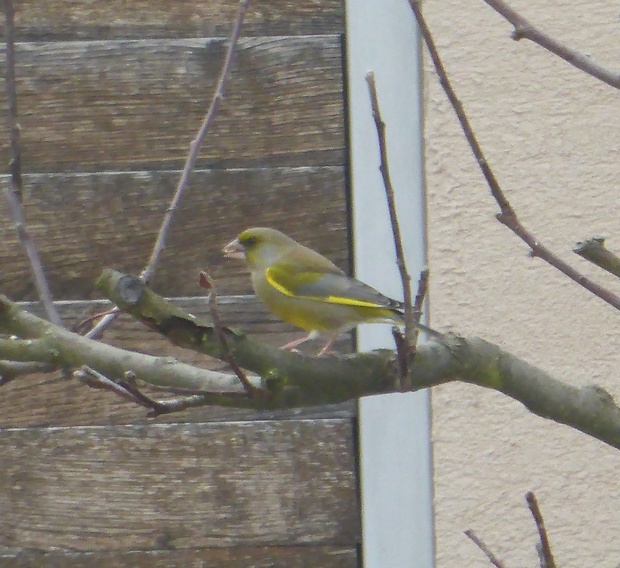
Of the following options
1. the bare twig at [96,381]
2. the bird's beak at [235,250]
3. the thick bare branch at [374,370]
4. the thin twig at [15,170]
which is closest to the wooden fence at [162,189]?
the bird's beak at [235,250]

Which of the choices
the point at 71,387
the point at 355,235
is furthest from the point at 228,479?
the point at 355,235

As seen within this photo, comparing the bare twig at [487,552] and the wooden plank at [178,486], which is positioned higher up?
the bare twig at [487,552]

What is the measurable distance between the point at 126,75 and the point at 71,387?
20.1 inches

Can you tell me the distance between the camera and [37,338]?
0.69 m

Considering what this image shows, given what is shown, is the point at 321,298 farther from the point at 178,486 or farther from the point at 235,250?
the point at 178,486

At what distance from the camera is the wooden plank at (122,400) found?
5.11ft

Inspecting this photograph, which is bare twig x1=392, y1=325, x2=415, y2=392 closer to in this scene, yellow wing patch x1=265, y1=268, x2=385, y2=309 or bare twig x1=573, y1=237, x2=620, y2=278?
bare twig x1=573, y1=237, x2=620, y2=278

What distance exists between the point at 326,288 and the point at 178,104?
1.57 ft

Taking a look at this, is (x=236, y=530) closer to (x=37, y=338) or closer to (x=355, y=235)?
(x=355, y=235)

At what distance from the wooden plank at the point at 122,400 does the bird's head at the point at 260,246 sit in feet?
0.55

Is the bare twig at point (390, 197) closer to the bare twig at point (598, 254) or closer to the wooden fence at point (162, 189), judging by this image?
the bare twig at point (598, 254)

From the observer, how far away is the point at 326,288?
1270 millimetres

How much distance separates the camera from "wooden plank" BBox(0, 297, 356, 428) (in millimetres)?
1557

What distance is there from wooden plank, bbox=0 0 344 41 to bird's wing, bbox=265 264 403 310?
0.46 m
